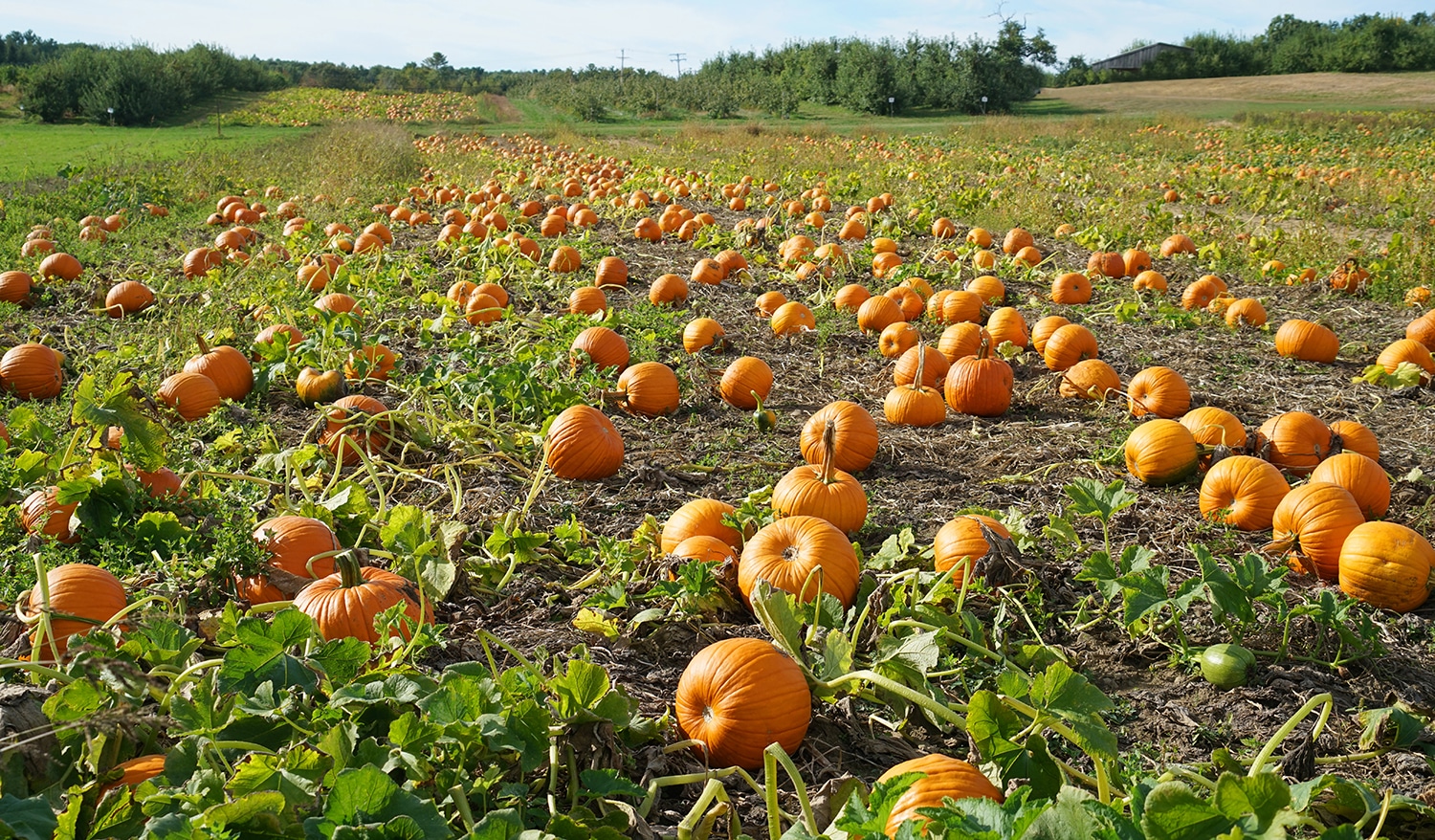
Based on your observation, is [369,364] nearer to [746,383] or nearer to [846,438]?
[746,383]

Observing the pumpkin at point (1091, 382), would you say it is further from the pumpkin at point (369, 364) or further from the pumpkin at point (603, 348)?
the pumpkin at point (369, 364)

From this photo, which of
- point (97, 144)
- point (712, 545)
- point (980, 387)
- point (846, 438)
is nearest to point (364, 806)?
point (712, 545)

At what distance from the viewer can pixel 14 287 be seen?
7.57 metres

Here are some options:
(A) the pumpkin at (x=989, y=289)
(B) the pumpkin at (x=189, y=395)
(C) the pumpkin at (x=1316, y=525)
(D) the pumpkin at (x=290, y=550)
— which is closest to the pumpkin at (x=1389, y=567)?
(C) the pumpkin at (x=1316, y=525)

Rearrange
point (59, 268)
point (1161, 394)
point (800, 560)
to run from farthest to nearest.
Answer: point (59, 268), point (1161, 394), point (800, 560)

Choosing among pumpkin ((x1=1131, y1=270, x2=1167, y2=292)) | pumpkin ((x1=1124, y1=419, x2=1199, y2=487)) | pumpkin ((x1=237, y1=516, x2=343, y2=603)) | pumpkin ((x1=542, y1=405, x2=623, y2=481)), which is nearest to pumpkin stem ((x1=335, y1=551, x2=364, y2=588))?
pumpkin ((x1=237, y1=516, x2=343, y2=603))

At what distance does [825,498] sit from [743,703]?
140cm

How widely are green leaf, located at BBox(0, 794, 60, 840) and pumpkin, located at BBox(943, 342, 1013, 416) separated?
472cm

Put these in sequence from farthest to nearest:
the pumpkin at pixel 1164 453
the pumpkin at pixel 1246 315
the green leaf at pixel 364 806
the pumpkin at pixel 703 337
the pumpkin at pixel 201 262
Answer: the pumpkin at pixel 201 262 < the pumpkin at pixel 1246 315 < the pumpkin at pixel 703 337 < the pumpkin at pixel 1164 453 < the green leaf at pixel 364 806

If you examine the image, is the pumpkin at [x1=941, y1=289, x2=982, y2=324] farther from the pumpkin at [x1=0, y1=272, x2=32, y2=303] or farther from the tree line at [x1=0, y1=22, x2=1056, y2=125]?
the tree line at [x1=0, y1=22, x2=1056, y2=125]

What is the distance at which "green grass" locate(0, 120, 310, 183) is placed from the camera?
56.8 ft

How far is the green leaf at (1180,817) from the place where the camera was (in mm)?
1394

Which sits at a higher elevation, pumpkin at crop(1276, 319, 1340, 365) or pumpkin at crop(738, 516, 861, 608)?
pumpkin at crop(1276, 319, 1340, 365)

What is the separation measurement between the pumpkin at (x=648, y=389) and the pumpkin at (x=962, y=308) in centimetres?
266
